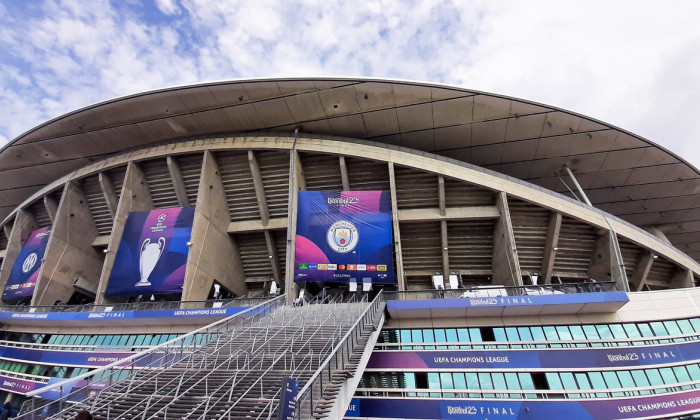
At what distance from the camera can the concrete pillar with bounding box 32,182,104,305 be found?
2348cm

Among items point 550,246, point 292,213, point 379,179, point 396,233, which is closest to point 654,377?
point 550,246

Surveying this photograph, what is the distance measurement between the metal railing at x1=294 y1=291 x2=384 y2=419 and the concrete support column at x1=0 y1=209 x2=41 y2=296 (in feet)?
107

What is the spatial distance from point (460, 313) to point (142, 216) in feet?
68.5

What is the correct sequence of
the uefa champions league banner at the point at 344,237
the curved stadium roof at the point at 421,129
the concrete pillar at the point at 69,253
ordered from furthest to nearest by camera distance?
1. the concrete pillar at the point at 69,253
2. the curved stadium roof at the point at 421,129
3. the uefa champions league banner at the point at 344,237

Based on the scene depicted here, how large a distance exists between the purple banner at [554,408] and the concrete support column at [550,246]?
27.9 feet

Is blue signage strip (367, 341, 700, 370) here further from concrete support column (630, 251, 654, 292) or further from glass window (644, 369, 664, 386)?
concrete support column (630, 251, 654, 292)

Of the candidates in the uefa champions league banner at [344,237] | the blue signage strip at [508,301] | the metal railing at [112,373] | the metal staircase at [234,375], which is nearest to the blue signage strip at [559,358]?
the blue signage strip at [508,301]

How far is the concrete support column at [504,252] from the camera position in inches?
703

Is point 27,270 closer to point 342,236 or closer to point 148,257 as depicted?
point 148,257

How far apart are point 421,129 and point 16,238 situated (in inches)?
1365

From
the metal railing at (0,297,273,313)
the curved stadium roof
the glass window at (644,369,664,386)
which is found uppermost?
the curved stadium roof

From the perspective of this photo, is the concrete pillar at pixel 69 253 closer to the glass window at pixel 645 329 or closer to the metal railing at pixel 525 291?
the metal railing at pixel 525 291

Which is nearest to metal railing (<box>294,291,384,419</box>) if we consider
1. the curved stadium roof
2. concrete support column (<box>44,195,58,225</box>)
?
the curved stadium roof

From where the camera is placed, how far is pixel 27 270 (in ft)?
82.2
